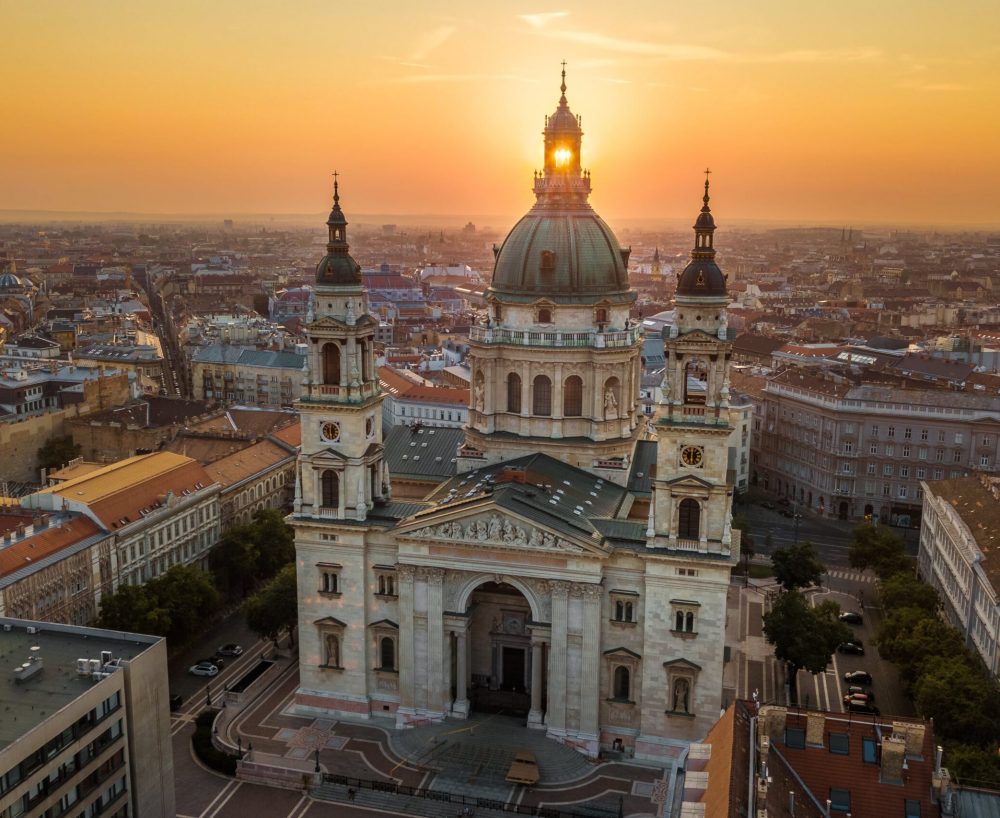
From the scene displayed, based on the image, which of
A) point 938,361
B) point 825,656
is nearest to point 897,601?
point 825,656

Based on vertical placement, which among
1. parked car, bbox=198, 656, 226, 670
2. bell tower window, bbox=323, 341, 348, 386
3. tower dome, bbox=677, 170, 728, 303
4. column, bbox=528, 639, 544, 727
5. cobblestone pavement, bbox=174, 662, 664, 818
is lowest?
cobblestone pavement, bbox=174, 662, 664, 818

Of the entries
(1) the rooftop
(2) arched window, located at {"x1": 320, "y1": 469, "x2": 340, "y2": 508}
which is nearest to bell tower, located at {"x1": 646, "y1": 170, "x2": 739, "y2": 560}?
(2) arched window, located at {"x1": 320, "y1": 469, "x2": 340, "y2": 508}

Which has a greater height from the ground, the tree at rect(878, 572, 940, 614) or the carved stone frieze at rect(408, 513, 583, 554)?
the carved stone frieze at rect(408, 513, 583, 554)

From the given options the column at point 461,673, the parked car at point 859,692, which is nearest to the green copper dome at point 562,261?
the column at point 461,673

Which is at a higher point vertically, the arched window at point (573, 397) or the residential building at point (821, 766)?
the arched window at point (573, 397)

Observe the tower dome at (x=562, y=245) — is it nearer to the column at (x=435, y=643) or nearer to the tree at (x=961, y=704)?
the column at (x=435, y=643)

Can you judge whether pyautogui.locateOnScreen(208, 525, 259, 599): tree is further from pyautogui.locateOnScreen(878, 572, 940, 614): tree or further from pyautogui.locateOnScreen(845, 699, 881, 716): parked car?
pyautogui.locateOnScreen(878, 572, 940, 614): tree

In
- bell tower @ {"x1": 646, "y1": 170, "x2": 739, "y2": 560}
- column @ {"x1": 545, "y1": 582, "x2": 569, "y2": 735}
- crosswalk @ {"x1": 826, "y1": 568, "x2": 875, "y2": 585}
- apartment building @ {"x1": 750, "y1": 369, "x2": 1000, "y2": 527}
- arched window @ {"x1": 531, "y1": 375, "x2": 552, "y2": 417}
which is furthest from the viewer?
apartment building @ {"x1": 750, "y1": 369, "x2": 1000, "y2": 527}
